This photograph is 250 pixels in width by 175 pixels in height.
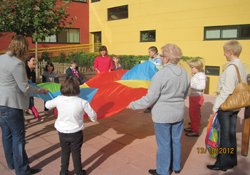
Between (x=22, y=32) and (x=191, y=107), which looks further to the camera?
(x=22, y=32)

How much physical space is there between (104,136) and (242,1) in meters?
10.6

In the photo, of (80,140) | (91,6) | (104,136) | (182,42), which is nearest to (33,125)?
(104,136)

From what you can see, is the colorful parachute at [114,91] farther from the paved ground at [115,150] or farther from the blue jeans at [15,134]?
the blue jeans at [15,134]

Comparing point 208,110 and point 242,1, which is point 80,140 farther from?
point 242,1

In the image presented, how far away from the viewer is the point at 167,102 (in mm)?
3117

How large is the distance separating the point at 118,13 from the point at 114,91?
15555mm

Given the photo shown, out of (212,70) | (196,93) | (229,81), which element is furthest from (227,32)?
(229,81)

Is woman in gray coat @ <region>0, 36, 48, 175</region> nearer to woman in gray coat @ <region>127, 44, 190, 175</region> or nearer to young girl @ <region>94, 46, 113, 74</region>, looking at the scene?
woman in gray coat @ <region>127, 44, 190, 175</region>

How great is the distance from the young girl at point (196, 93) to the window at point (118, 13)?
1451 cm

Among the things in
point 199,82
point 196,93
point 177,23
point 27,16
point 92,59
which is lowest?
point 196,93

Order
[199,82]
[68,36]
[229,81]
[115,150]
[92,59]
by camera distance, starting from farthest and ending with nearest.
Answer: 1. [68,36]
2. [92,59]
3. [199,82]
4. [115,150]
5. [229,81]

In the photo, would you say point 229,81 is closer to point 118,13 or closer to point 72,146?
point 72,146

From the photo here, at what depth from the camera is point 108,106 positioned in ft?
13.9

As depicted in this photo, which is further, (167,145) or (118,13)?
(118,13)
